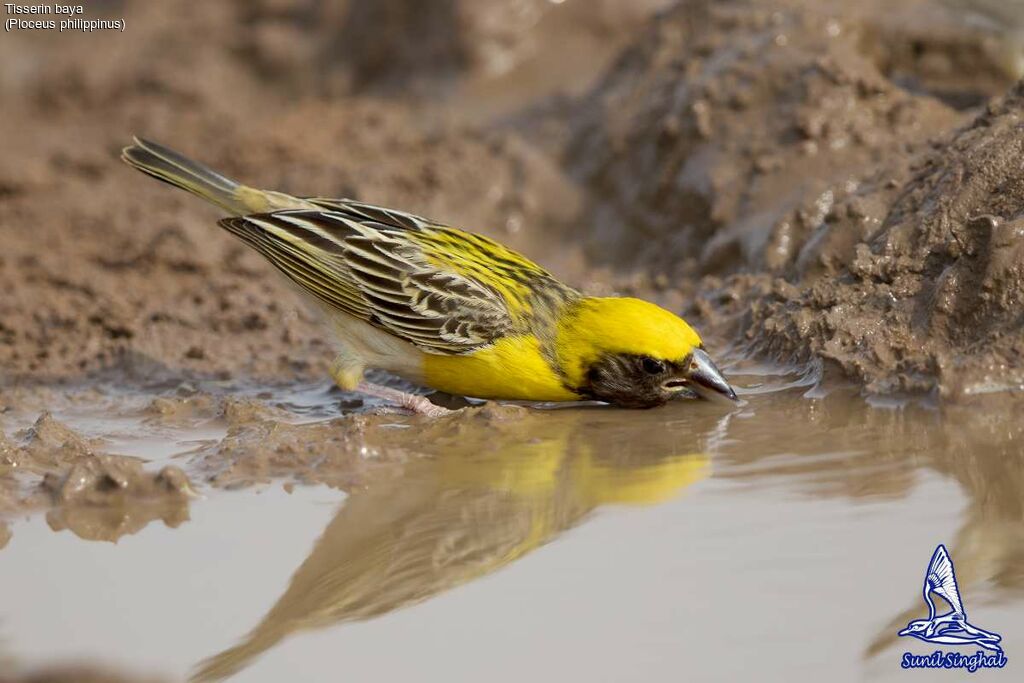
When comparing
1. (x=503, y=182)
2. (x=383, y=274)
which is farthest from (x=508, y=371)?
(x=503, y=182)

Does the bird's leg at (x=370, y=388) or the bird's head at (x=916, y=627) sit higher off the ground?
the bird's leg at (x=370, y=388)

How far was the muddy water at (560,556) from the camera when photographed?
323cm

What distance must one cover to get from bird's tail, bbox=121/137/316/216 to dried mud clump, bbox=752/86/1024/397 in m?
2.38

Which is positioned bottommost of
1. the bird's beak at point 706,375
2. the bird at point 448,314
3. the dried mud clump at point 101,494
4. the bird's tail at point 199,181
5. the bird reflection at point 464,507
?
the bird reflection at point 464,507

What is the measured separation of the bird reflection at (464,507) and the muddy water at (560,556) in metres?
0.01

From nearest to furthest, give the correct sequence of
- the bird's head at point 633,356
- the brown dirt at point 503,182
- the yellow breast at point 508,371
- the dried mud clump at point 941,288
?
the dried mud clump at point 941,288, the brown dirt at point 503,182, the bird's head at point 633,356, the yellow breast at point 508,371

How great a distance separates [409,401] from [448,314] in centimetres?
40

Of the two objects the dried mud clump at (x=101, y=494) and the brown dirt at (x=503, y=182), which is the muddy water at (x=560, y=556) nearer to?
the dried mud clump at (x=101, y=494)

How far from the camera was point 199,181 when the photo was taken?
6363 mm

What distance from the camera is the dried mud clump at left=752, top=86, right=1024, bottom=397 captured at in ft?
16.8

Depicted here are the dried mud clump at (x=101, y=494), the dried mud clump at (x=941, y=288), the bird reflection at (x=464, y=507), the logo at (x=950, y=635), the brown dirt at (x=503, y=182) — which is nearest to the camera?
the logo at (x=950, y=635)

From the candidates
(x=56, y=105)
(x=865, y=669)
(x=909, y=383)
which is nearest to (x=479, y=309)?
(x=909, y=383)

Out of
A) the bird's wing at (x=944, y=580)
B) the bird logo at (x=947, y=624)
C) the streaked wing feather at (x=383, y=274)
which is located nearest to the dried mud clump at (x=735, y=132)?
the streaked wing feather at (x=383, y=274)

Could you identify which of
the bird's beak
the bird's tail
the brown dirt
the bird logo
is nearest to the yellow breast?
the bird's beak
